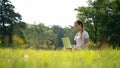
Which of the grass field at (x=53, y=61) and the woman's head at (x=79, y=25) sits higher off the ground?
the woman's head at (x=79, y=25)

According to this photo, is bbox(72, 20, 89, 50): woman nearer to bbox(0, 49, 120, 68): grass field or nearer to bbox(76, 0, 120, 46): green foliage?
bbox(0, 49, 120, 68): grass field

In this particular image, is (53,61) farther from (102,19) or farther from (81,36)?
(102,19)

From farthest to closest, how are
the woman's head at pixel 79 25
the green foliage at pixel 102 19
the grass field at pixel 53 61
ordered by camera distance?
the green foliage at pixel 102 19 → the woman's head at pixel 79 25 → the grass field at pixel 53 61

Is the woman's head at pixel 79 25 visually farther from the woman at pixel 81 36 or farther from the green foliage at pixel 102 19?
the green foliage at pixel 102 19

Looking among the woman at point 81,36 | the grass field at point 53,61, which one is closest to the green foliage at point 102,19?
the woman at point 81,36

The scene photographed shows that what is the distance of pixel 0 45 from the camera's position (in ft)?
19.0

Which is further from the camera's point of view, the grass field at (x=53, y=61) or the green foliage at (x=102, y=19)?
the green foliage at (x=102, y=19)

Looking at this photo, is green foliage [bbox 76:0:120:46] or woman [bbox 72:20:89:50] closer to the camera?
woman [bbox 72:20:89:50]

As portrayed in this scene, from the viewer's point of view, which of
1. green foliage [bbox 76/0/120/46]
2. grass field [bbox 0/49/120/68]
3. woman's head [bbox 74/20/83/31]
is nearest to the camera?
grass field [bbox 0/49/120/68]

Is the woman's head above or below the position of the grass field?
above

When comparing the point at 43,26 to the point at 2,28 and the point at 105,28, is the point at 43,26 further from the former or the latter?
the point at 105,28

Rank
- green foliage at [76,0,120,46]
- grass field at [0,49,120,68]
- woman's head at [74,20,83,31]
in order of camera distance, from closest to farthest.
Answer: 1. grass field at [0,49,120,68]
2. woman's head at [74,20,83,31]
3. green foliage at [76,0,120,46]

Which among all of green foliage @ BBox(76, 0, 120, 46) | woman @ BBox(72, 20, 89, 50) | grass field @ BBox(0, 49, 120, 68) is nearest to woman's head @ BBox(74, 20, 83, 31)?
woman @ BBox(72, 20, 89, 50)

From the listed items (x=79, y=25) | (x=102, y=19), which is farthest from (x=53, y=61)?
(x=102, y=19)
